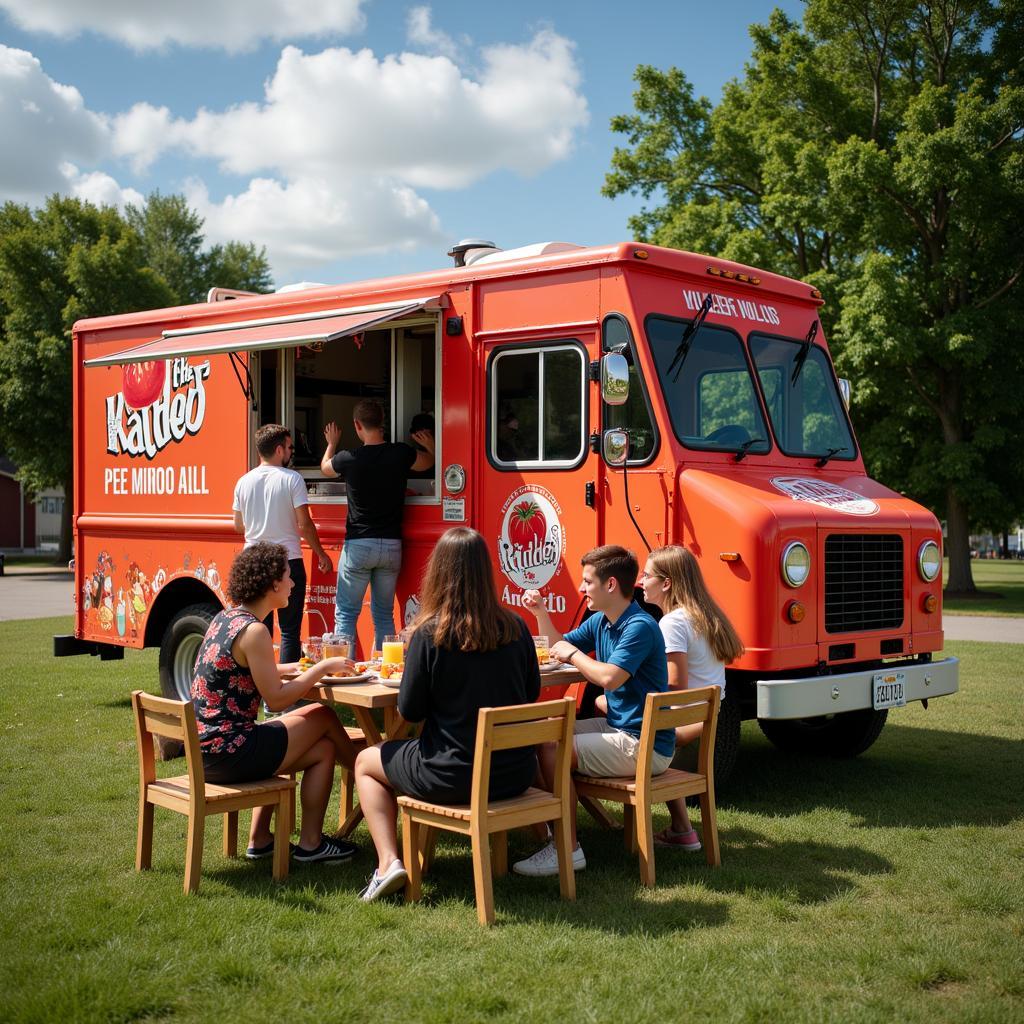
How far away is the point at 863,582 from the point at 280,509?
3704 millimetres

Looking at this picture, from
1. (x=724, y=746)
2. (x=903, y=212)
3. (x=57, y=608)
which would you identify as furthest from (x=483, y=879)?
(x=903, y=212)

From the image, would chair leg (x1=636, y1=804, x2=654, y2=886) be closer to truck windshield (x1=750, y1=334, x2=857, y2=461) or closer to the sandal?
the sandal

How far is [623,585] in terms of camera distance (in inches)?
214

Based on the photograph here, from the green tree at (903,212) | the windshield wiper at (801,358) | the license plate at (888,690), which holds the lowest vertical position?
the license plate at (888,690)

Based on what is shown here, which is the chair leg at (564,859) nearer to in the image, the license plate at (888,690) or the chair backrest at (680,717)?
the chair backrest at (680,717)

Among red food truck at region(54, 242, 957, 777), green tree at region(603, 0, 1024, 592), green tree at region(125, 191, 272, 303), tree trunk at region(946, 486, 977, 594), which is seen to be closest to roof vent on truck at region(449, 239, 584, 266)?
red food truck at region(54, 242, 957, 777)

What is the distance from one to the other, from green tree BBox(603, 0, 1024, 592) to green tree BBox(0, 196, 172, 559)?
17.5 metres

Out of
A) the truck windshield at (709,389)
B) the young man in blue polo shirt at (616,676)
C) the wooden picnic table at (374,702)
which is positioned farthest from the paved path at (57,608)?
the young man in blue polo shirt at (616,676)

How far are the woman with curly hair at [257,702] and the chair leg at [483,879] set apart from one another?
1070 mm

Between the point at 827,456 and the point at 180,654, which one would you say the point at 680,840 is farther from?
the point at 180,654

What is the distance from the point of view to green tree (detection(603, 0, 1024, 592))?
20688mm

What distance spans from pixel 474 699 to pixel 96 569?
5985 mm

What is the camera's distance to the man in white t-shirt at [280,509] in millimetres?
7742

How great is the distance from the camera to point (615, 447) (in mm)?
6520
